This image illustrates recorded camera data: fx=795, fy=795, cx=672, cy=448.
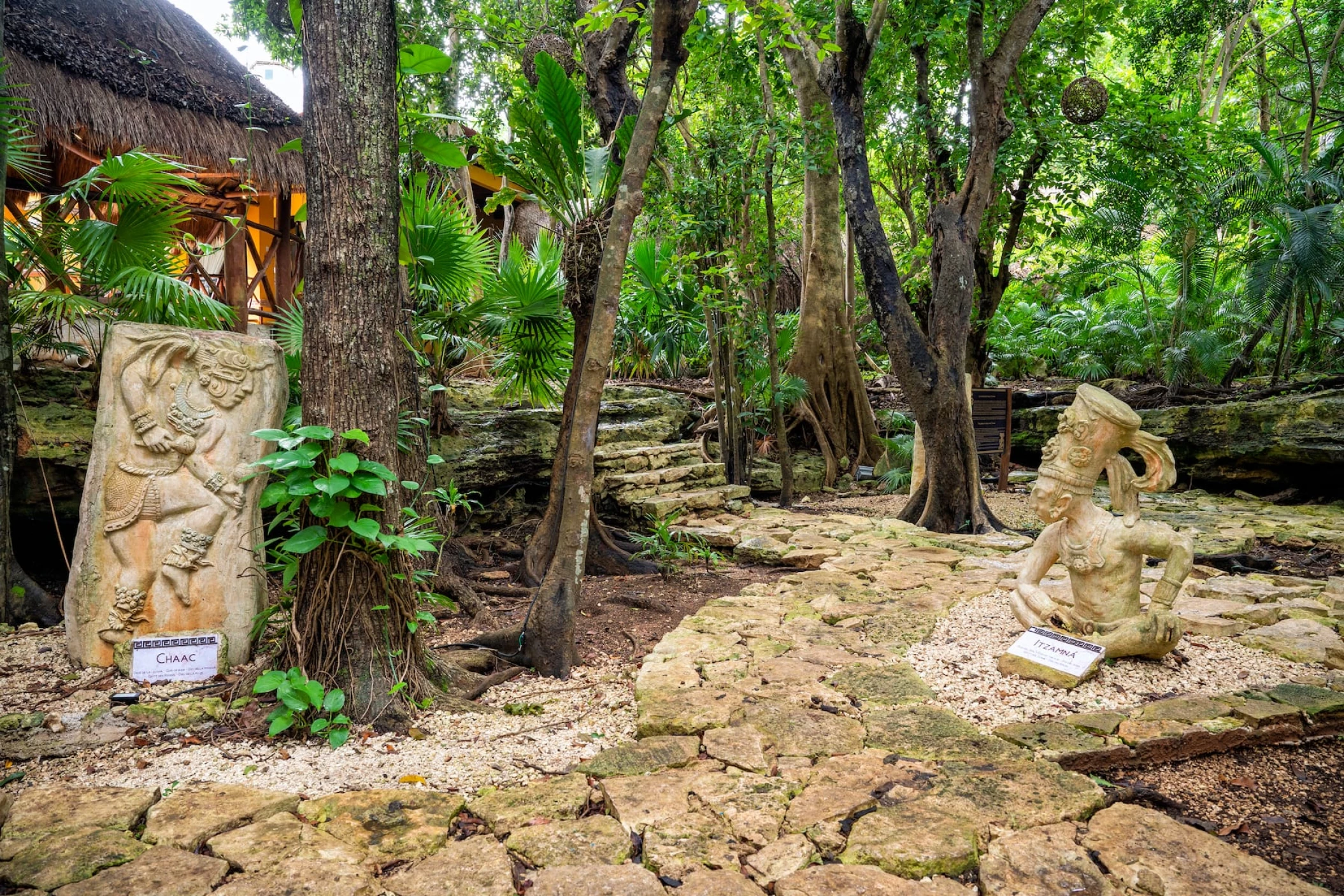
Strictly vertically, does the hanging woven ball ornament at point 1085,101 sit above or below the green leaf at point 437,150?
above

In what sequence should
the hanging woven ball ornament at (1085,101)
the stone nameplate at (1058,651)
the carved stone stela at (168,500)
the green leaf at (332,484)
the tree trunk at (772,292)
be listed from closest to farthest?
the green leaf at (332,484) → the stone nameplate at (1058,651) → the carved stone stela at (168,500) → the hanging woven ball ornament at (1085,101) → the tree trunk at (772,292)

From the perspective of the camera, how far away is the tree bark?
6801 mm

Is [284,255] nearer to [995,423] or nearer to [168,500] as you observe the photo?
[168,500]

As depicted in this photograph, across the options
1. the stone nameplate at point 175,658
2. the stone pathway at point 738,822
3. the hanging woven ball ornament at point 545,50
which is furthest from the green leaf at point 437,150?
the stone pathway at point 738,822

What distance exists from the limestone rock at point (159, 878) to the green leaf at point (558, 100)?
3637mm

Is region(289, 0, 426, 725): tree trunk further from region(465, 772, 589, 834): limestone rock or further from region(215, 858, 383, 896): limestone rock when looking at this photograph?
region(215, 858, 383, 896): limestone rock

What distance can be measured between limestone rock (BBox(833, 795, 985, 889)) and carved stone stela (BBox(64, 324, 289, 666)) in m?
2.73

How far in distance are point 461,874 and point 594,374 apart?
81.3 inches

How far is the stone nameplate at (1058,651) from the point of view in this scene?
3.08 metres

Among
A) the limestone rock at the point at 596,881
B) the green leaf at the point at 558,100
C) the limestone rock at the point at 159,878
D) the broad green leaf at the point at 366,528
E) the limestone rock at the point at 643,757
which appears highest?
the green leaf at the point at 558,100

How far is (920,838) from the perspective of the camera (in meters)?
2.09

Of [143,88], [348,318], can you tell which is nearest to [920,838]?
[348,318]

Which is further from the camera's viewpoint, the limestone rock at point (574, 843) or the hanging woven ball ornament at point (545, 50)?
the hanging woven ball ornament at point (545, 50)

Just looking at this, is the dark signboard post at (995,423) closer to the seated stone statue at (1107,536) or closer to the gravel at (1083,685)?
the gravel at (1083,685)
